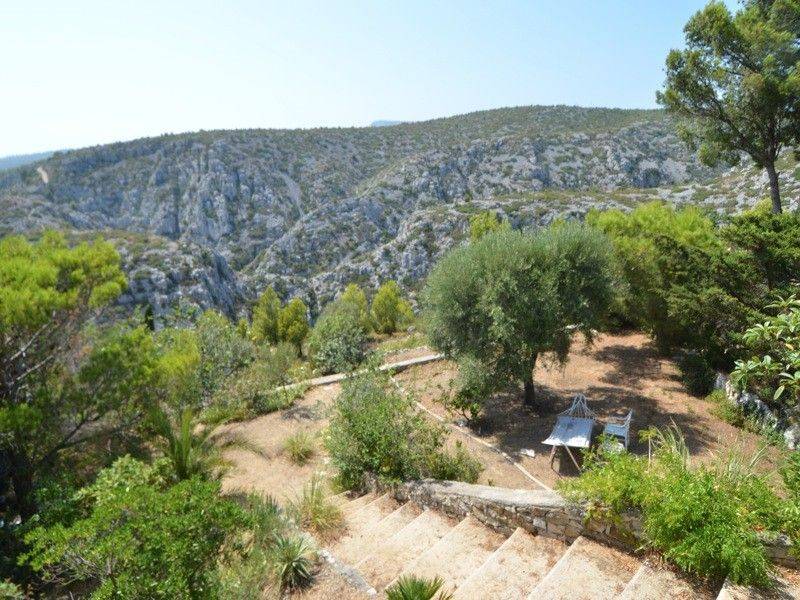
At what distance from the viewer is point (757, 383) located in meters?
9.66

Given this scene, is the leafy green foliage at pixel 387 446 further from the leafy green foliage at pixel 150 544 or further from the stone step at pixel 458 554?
the leafy green foliage at pixel 150 544

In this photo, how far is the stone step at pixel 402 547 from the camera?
4637 mm

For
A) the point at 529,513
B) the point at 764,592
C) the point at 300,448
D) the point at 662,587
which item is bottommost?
the point at 300,448

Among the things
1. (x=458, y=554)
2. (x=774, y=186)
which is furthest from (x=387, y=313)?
(x=458, y=554)

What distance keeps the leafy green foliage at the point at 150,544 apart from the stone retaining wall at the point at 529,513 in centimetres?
267

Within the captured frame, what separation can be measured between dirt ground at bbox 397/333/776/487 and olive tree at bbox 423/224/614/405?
1.10m

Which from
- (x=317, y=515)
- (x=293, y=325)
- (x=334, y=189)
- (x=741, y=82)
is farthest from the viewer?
(x=334, y=189)

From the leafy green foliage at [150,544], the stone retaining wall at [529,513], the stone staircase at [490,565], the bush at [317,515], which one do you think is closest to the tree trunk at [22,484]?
the leafy green foliage at [150,544]

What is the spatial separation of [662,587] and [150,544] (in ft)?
13.4

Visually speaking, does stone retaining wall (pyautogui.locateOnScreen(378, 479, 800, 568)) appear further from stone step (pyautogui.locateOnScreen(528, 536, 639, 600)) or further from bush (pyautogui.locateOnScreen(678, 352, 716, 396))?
bush (pyautogui.locateOnScreen(678, 352, 716, 396))

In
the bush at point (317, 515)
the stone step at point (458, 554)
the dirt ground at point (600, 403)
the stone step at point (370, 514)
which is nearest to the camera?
the stone step at point (458, 554)

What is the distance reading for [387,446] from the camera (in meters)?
6.76

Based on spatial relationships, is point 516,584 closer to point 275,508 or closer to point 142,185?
point 275,508

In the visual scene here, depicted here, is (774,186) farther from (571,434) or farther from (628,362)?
(571,434)
